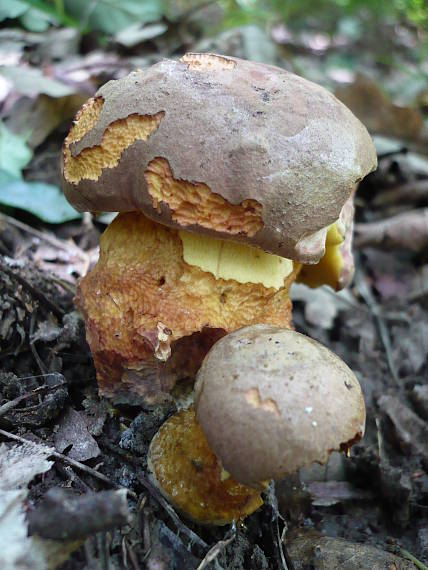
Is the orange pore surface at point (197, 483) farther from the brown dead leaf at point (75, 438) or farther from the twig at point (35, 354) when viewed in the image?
the twig at point (35, 354)

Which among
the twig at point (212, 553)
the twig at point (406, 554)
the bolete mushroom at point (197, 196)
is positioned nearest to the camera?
the twig at point (212, 553)

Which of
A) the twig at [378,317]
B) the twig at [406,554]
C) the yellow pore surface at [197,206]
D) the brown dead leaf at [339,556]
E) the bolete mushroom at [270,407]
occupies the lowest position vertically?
the twig at [378,317]

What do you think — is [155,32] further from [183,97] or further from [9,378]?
[9,378]

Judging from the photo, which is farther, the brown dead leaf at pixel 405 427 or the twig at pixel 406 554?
the brown dead leaf at pixel 405 427

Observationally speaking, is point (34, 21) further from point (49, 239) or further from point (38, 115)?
point (49, 239)

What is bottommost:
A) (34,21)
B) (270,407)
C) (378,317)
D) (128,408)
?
(378,317)

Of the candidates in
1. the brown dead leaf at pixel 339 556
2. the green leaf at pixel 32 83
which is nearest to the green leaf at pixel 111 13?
the green leaf at pixel 32 83

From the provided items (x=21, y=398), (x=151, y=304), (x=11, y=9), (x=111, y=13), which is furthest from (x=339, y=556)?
(x=111, y=13)

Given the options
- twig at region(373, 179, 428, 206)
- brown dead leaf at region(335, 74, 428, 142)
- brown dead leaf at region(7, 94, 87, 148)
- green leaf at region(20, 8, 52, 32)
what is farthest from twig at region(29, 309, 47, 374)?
brown dead leaf at region(335, 74, 428, 142)
